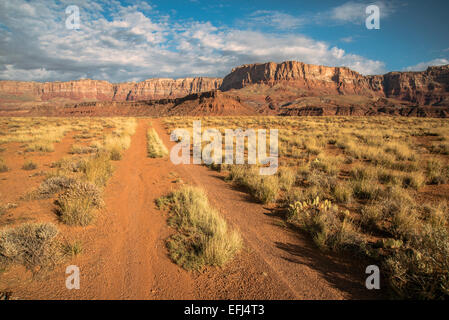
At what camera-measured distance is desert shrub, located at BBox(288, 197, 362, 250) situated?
352 cm

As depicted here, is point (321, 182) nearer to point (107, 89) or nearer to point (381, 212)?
point (381, 212)

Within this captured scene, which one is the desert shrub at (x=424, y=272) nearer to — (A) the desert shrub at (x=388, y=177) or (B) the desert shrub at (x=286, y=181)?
(B) the desert shrub at (x=286, y=181)

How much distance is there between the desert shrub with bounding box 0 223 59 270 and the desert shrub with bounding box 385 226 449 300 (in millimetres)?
5072

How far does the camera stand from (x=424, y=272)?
254cm

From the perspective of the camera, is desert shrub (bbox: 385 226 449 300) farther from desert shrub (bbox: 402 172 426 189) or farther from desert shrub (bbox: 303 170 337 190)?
desert shrub (bbox: 402 172 426 189)

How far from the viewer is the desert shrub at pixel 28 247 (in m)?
2.87

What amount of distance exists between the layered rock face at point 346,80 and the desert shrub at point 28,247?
128 metres

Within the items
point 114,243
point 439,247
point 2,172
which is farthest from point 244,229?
point 2,172

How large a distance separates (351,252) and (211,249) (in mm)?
2546

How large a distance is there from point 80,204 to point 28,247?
131 centimetres

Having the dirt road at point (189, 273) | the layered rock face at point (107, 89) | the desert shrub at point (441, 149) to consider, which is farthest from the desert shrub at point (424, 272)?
the layered rock face at point (107, 89)

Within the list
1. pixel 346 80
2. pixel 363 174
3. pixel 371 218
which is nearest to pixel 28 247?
pixel 371 218

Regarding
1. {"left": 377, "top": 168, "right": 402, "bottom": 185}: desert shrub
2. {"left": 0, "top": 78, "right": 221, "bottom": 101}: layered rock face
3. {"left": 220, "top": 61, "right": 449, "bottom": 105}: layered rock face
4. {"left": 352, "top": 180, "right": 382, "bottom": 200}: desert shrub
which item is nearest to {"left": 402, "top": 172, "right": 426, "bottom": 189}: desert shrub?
{"left": 377, "top": 168, "right": 402, "bottom": 185}: desert shrub

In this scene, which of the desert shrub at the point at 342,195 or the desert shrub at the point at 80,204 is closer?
the desert shrub at the point at 80,204
